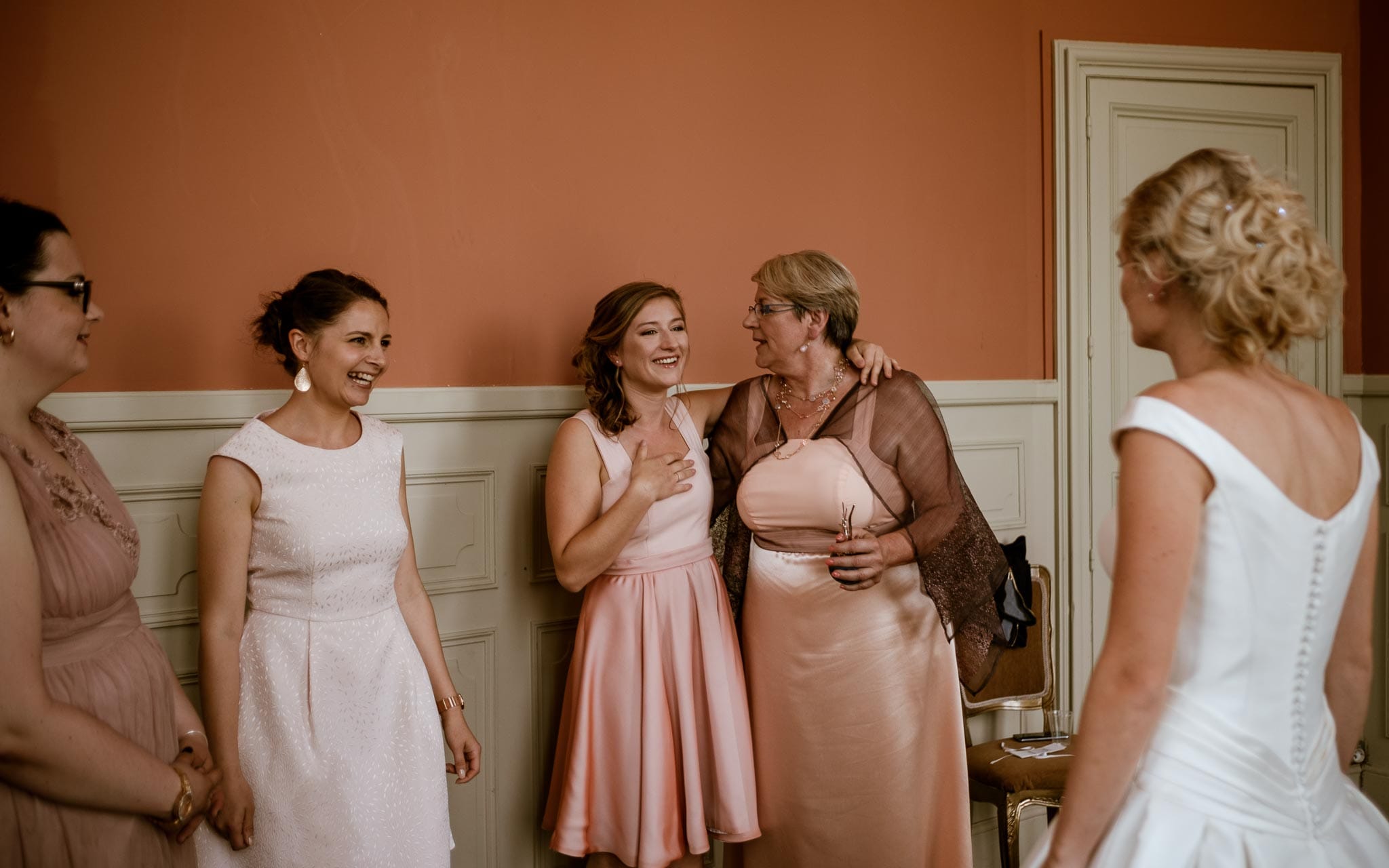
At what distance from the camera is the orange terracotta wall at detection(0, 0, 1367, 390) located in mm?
2754

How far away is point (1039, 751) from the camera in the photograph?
11.7 feet

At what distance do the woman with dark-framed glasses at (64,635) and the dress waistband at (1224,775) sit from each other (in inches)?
60.2

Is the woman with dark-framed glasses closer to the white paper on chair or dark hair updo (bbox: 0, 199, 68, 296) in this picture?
dark hair updo (bbox: 0, 199, 68, 296)

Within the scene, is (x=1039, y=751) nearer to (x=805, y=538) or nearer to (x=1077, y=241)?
(x=805, y=538)

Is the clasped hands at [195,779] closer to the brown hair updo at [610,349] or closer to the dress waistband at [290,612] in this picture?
the dress waistband at [290,612]

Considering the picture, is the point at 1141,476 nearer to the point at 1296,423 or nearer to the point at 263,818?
the point at 1296,423

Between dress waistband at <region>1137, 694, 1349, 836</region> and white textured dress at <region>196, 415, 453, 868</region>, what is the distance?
152 centimetres

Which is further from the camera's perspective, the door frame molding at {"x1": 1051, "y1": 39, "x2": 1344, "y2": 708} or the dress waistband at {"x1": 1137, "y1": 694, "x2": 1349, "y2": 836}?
the door frame molding at {"x1": 1051, "y1": 39, "x2": 1344, "y2": 708}

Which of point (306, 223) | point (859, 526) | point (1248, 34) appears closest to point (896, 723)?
point (859, 526)

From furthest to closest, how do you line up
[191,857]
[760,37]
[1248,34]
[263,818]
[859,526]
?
[1248,34]
[760,37]
[859,526]
[263,818]
[191,857]

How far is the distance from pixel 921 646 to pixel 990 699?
0.99 m

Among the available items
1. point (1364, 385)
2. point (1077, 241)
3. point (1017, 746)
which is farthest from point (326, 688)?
point (1364, 385)

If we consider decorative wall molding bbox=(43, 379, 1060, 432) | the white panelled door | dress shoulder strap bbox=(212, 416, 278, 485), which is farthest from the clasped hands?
the white panelled door

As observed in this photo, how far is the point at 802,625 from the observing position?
2979 millimetres
